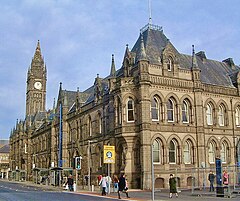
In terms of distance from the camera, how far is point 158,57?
42219 millimetres

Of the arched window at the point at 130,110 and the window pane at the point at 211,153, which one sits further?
the window pane at the point at 211,153

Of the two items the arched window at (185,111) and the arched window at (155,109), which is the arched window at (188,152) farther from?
the arched window at (155,109)

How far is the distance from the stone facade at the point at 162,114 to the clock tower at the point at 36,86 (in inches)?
3117

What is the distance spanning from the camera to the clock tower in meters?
128

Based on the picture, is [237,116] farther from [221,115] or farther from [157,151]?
[157,151]

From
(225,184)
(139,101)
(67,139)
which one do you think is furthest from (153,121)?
(67,139)

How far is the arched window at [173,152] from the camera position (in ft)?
132

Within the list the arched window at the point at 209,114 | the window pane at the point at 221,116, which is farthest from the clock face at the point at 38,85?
the arched window at the point at 209,114

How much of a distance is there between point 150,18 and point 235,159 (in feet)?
69.9

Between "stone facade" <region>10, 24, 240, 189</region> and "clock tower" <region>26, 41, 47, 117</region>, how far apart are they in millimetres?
79183

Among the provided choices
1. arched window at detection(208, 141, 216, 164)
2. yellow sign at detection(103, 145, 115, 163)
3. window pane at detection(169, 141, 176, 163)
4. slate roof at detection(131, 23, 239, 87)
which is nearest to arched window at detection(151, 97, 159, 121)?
window pane at detection(169, 141, 176, 163)

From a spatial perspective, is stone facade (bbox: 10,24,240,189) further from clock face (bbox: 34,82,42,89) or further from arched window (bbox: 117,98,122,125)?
clock face (bbox: 34,82,42,89)

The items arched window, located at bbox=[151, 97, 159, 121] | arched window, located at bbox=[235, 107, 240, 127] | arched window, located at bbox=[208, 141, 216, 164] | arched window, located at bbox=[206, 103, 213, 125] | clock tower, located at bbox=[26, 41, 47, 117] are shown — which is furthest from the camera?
clock tower, located at bbox=[26, 41, 47, 117]

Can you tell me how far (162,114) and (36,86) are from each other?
98749mm
